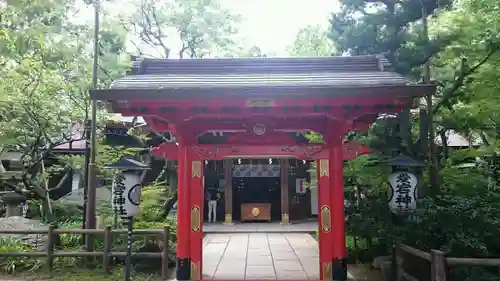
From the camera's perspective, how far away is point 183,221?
657cm

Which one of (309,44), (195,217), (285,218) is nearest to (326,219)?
(195,217)

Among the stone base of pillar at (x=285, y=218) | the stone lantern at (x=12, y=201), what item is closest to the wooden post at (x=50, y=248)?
the stone lantern at (x=12, y=201)

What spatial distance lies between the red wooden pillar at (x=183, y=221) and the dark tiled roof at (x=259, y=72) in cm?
123

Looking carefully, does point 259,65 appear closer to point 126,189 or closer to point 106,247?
point 126,189

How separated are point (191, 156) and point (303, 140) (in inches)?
75.9

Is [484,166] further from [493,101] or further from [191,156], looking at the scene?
[191,156]

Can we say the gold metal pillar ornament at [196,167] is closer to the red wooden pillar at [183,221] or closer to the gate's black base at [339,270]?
the red wooden pillar at [183,221]

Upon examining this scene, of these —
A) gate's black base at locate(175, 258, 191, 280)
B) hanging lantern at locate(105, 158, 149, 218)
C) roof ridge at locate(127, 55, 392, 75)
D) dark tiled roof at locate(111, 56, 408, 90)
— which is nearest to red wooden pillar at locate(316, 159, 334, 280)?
dark tiled roof at locate(111, 56, 408, 90)

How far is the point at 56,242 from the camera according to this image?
29.1 ft

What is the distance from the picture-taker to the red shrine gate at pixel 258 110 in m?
5.38

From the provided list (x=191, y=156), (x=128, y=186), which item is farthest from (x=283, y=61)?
(x=128, y=186)

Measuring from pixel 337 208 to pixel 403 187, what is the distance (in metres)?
1.33

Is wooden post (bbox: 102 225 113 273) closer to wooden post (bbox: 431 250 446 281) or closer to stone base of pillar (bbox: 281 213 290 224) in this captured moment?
wooden post (bbox: 431 250 446 281)

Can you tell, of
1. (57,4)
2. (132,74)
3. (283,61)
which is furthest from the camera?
(57,4)
